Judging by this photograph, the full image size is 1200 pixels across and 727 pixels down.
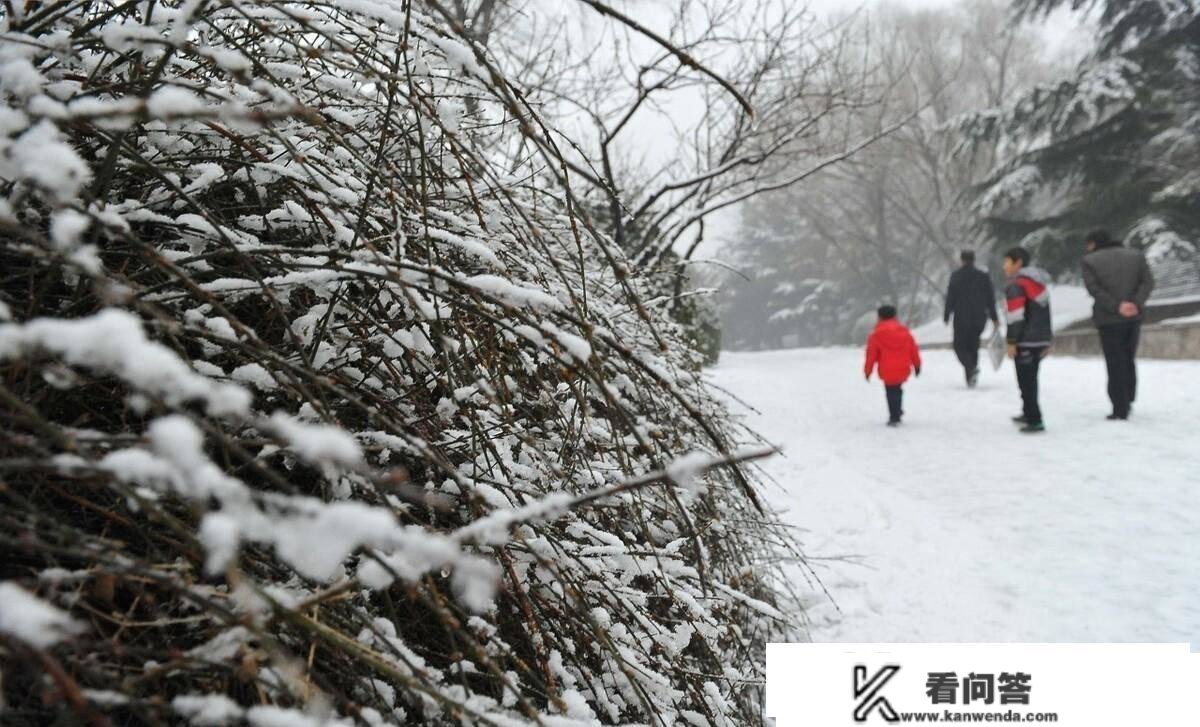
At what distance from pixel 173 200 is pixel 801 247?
38.7 m

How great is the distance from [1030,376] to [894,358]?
1443 millimetres

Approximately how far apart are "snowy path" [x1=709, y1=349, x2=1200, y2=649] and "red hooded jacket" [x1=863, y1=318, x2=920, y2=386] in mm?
592

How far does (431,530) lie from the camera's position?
1.16m

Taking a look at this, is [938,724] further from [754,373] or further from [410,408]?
[754,373]

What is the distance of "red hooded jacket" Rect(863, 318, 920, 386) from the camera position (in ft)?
25.5

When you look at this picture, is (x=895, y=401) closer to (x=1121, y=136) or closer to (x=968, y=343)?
(x=968, y=343)

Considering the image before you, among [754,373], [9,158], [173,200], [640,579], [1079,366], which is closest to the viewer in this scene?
[9,158]

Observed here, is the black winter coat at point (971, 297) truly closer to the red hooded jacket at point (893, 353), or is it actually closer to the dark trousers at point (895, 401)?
the red hooded jacket at point (893, 353)

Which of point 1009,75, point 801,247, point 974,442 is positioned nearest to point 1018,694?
point 974,442

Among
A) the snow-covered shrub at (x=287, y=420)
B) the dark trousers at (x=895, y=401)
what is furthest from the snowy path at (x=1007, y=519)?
the snow-covered shrub at (x=287, y=420)

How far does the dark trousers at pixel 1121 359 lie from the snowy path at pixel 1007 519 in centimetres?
22

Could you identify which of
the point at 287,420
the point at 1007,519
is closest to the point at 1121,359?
the point at 1007,519

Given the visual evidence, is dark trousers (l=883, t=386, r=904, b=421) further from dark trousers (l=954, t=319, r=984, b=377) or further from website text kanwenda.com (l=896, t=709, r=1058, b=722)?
website text kanwenda.com (l=896, t=709, r=1058, b=722)

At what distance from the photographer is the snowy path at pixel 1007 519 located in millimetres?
3451
